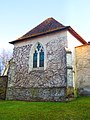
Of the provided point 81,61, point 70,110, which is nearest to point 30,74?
point 81,61

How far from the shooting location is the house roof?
15520mm

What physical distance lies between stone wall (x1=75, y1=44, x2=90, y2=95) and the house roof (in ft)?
5.28

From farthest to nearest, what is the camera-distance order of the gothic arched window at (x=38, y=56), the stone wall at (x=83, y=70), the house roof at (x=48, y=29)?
the gothic arched window at (x=38, y=56) → the house roof at (x=48, y=29) → the stone wall at (x=83, y=70)

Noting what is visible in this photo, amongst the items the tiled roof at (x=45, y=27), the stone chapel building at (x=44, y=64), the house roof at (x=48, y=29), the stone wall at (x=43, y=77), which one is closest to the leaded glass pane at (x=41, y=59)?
the stone chapel building at (x=44, y=64)

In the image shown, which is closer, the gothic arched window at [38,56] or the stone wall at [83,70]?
the stone wall at [83,70]

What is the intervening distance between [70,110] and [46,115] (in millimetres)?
1661

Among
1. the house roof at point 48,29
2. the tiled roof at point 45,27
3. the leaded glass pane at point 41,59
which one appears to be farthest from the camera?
the tiled roof at point 45,27

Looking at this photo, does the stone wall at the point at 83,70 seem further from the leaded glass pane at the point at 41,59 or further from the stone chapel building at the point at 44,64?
the leaded glass pane at the point at 41,59

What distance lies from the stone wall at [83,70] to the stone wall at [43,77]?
2408 millimetres

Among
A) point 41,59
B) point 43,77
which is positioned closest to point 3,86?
point 43,77

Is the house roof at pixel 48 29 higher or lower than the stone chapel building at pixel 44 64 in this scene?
higher

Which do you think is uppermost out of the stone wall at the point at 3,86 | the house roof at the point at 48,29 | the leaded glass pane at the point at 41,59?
the house roof at the point at 48,29

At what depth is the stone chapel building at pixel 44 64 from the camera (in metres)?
14.2

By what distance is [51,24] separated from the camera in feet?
57.6
